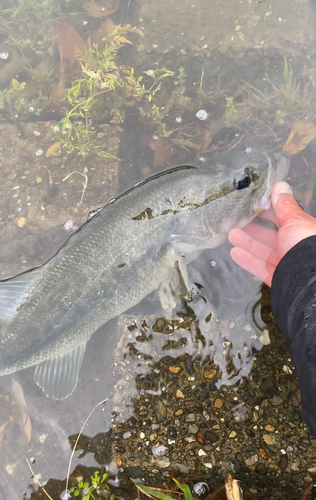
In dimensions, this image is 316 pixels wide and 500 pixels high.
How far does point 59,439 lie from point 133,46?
14.5 feet

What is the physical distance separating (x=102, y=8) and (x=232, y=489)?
531cm

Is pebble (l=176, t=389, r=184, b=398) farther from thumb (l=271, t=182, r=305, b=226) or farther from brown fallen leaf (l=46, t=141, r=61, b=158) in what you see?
brown fallen leaf (l=46, t=141, r=61, b=158)

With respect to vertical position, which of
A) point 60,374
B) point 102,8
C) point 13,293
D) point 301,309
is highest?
point 102,8

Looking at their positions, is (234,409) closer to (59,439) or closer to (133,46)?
(59,439)

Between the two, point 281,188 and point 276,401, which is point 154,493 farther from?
point 281,188

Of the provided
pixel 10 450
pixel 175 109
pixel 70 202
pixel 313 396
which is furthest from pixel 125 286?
pixel 175 109

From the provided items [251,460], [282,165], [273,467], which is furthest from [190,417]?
[282,165]

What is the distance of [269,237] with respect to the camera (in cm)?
329

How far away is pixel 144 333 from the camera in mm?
3266

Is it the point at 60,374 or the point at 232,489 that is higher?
the point at 60,374

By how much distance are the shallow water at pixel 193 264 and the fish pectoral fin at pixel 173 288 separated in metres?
0.10

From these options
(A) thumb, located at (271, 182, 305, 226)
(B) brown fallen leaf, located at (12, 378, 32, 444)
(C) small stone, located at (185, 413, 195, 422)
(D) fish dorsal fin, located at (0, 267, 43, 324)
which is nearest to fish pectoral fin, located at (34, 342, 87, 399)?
(B) brown fallen leaf, located at (12, 378, 32, 444)

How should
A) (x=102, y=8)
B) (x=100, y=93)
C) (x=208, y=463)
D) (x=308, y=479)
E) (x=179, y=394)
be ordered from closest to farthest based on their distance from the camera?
(x=308, y=479), (x=208, y=463), (x=179, y=394), (x=100, y=93), (x=102, y=8)

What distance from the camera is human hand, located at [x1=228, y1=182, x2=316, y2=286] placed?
2854mm
